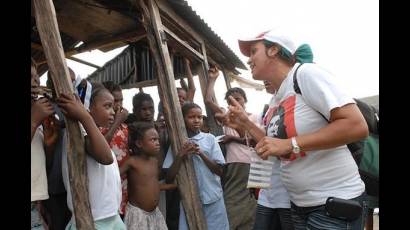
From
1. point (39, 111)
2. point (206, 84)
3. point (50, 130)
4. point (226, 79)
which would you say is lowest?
point (50, 130)

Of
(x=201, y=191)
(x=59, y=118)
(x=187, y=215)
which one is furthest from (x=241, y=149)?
(x=59, y=118)

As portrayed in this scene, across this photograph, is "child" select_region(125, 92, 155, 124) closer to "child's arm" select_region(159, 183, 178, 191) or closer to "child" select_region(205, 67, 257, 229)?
"child's arm" select_region(159, 183, 178, 191)

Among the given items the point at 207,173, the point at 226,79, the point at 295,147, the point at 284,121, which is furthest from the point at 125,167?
the point at 226,79

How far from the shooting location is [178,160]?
3.68m

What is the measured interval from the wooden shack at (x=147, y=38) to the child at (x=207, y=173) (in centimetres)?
12

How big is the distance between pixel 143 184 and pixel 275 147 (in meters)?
1.90

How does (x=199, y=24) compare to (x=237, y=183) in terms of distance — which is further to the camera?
(x=199, y=24)

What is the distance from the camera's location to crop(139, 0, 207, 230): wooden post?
3699mm

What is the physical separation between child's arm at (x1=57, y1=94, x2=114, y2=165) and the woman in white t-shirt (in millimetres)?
818

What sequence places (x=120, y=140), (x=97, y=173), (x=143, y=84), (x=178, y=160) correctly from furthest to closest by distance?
(x=143, y=84) < (x=178, y=160) < (x=120, y=140) < (x=97, y=173)

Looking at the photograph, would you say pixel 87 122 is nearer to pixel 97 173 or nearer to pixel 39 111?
pixel 39 111
